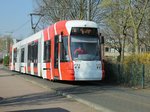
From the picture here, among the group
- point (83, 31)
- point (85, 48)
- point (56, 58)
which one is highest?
point (83, 31)

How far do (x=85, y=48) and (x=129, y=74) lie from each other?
11.7 ft

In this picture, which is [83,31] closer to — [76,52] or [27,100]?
[76,52]

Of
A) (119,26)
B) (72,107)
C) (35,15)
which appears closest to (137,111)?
(72,107)

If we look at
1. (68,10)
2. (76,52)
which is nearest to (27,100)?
(76,52)

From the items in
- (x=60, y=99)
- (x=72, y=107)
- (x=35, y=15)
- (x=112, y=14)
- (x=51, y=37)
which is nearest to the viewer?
(x=72, y=107)

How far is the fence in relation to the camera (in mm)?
24628

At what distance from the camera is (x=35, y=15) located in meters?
57.0

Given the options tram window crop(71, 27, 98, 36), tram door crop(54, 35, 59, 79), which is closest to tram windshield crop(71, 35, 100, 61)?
tram window crop(71, 27, 98, 36)

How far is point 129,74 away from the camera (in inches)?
1029

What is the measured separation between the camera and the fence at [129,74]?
2463 cm

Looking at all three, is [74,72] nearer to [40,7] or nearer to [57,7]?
[57,7]

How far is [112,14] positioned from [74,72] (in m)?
21.8

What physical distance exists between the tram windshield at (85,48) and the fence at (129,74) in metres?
2.54

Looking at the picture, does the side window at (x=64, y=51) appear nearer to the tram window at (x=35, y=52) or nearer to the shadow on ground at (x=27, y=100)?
the shadow on ground at (x=27, y=100)
